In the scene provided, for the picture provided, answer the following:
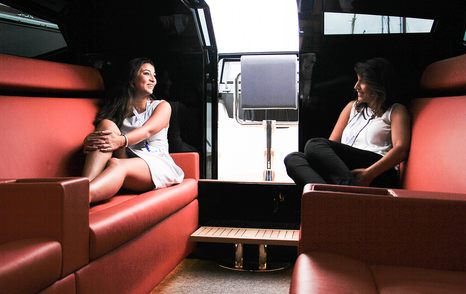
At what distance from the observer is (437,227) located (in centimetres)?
163

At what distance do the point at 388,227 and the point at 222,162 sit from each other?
2.94 meters

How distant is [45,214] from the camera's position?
5.61ft

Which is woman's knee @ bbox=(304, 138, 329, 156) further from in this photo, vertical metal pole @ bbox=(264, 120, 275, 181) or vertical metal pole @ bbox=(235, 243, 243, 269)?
vertical metal pole @ bbox=(264, 120, 275, 181)

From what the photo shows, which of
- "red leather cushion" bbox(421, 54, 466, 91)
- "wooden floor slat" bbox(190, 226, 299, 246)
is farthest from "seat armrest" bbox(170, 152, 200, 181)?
"red leather cushion" bbox(421, 54, 466, 91)

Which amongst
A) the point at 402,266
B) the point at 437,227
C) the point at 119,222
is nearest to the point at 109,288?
the point at 119,222

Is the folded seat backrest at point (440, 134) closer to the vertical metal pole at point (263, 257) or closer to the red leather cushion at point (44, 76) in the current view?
the vertical metal pole at point (263, 257)

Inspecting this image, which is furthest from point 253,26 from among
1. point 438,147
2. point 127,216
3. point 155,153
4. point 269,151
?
point 127,216

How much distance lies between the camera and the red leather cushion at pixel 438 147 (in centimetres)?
231

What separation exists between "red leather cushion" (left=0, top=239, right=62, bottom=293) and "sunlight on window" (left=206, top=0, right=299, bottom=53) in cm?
270

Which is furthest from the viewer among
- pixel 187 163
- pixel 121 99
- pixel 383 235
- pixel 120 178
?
pixel 187 163

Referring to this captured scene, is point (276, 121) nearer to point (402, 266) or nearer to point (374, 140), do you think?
point (374, 140)

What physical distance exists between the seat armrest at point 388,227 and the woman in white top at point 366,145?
108 centimetres

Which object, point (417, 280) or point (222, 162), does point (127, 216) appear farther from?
point (222, 162)

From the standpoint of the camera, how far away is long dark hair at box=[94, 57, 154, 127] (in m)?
3.26
